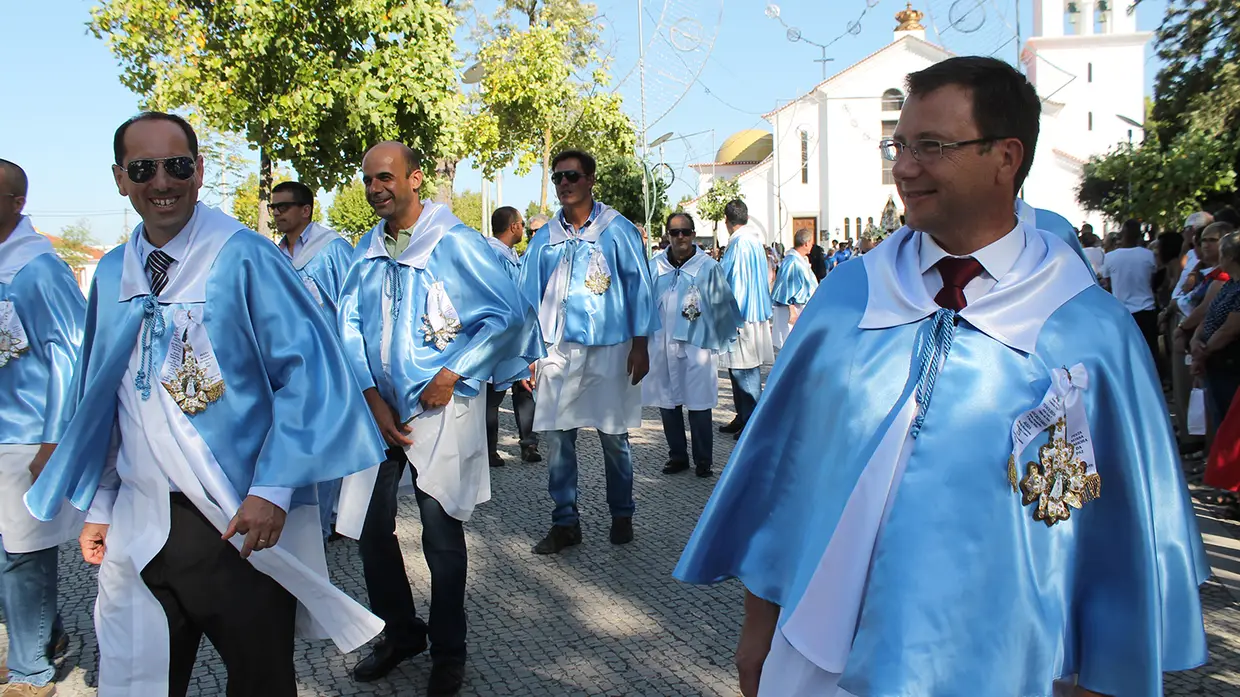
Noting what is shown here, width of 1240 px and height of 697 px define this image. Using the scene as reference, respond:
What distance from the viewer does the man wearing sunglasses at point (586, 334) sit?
6.25 m

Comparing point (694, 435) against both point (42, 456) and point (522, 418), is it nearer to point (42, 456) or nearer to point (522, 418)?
point (522, 418)

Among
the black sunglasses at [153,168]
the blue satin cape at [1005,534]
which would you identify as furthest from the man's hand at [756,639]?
the black sunglasses at [153,168]

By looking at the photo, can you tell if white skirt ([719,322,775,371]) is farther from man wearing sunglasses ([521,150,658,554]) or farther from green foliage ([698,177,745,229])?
green foliage ([698,177,745,229])

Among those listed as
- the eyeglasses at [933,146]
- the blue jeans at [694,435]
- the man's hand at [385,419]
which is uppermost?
the eyeglasses at [933,146]

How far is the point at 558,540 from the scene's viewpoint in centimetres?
622

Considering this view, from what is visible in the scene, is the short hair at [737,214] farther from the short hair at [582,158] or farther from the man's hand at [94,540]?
the man's hand at [94,540]

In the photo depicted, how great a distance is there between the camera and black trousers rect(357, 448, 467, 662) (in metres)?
4.25

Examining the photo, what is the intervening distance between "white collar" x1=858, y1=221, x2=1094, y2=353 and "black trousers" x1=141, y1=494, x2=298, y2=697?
1925 mm

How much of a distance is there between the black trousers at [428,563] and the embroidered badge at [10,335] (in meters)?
1.59

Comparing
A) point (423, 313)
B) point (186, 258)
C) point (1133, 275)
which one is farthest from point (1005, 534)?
point (1133, 275)

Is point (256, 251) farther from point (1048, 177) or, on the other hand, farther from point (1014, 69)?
point (1048, 177)

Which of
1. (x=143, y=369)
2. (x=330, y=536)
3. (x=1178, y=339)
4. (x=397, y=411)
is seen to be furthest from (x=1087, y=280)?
(x=1178, y=339)

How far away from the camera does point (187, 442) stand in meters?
2.90

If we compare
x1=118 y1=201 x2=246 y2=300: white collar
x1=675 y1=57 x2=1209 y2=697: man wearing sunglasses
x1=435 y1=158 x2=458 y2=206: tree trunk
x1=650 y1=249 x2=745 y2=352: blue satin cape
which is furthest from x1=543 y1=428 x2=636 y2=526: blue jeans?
x1=435 y1=158 x2=458 y2=206: tree trunk
